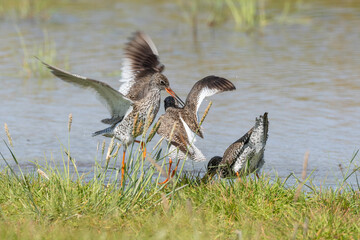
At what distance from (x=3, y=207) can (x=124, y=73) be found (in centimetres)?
316

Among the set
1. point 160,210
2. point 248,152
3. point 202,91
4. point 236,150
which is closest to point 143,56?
point 202,91

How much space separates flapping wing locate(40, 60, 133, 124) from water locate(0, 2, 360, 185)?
0.56 metres

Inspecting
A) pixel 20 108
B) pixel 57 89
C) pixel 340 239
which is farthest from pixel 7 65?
pixel 340 239

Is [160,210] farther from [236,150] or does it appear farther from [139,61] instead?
[139,61]

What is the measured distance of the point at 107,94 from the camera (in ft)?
20.4

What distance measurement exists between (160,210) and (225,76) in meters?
5.39

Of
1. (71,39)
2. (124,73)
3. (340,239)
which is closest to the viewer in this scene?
(340,239)

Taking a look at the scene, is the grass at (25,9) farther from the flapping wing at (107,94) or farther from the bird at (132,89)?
the flapping wing at (107,94)

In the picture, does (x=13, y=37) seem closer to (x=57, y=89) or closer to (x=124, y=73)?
(x=57, y=89)

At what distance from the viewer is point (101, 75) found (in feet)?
34.4

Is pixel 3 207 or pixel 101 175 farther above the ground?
pixel 101 175

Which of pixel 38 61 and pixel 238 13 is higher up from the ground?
pixel 238 13

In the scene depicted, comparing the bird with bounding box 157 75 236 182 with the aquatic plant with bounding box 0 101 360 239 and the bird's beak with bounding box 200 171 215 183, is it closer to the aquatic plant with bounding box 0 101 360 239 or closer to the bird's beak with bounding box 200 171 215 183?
the bird's beak with bounding box 200 171 215 183

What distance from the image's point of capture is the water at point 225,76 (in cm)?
752
